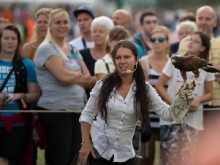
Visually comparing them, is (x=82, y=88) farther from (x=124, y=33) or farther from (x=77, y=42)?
(x=77, y=42)

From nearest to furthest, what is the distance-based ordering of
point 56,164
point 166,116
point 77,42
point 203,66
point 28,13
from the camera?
point 203,66 < point 166,116 < point 56,164 < point 77,42 < point 28,13

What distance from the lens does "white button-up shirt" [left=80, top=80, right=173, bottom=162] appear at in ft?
21.7

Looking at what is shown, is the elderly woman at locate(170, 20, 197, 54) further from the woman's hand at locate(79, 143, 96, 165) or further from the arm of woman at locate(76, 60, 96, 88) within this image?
the woman's hand at locate(79, 143, 96, 165)

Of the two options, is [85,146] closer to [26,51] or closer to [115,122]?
[115,122]

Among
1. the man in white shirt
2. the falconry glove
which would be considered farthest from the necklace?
the falconry glove

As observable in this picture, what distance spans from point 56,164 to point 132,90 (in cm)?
201

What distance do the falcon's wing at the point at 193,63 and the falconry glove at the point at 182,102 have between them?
179mm

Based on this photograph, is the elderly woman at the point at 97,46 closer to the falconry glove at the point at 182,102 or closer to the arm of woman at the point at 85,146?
the arm of woman at the point at 85,146

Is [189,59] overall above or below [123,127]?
above

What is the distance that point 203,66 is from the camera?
6117 millimetres

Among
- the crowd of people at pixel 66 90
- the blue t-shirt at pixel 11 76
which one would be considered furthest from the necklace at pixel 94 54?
the blue t-shirt at pixel 11 76

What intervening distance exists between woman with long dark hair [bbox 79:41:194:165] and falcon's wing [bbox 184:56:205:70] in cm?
66

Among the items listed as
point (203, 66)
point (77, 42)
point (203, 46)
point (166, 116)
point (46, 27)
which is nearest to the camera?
point (203, 66)

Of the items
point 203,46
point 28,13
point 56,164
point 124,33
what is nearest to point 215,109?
point 203,46
